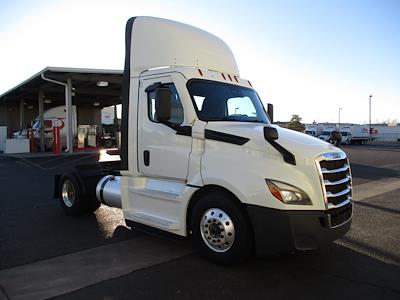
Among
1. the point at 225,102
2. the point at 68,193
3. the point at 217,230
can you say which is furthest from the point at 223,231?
the point at 68,193

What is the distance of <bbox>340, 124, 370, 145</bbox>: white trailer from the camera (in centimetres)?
5421

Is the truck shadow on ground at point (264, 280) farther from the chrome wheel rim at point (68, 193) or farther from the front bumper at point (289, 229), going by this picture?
the chrome wheel rim at point (68, 193)

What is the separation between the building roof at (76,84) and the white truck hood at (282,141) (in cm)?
1826

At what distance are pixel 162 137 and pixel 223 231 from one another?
1.61m

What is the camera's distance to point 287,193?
184 inches

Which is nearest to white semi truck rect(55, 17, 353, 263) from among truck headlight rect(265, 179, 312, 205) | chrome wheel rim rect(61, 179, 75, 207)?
truck headlight rect(265, 179, 312, 205)

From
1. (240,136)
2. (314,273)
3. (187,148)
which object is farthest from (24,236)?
(314,273)

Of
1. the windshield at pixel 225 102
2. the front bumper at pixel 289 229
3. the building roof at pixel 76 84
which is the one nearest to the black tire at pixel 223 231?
the front bumper at pixel 289 229

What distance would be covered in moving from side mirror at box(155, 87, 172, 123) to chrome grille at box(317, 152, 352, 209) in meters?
2.00

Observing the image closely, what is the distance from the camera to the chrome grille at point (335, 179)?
4.84 meters

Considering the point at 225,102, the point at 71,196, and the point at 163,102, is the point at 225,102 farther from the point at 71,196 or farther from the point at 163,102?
the point at 71,196

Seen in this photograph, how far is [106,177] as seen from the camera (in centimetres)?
768

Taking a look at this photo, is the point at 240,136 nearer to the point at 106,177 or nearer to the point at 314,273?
the point at 314,273

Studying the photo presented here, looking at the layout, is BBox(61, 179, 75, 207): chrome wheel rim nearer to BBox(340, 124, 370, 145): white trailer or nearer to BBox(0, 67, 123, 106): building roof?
BBox(0, 67, 123, 106): building roof
